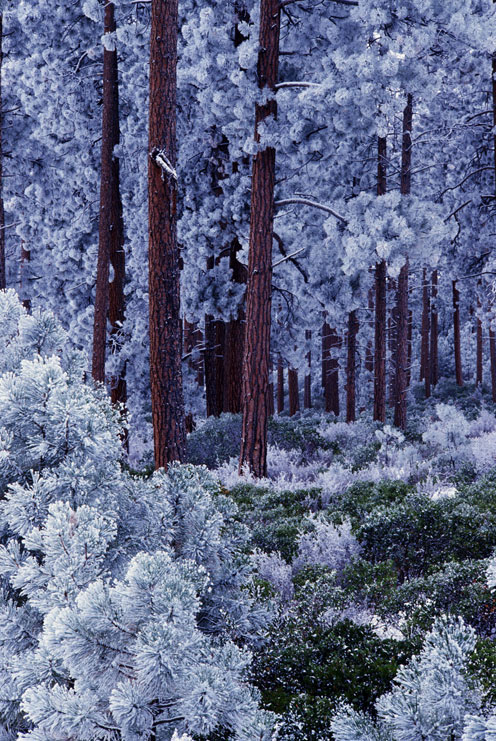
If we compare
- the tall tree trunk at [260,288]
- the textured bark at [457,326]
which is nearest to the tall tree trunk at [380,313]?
the tall tree trunk at [260,288]

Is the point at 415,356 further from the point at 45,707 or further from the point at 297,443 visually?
the point at 45,707

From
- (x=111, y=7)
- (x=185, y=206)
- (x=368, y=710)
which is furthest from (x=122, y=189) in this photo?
(x=368, y=710)

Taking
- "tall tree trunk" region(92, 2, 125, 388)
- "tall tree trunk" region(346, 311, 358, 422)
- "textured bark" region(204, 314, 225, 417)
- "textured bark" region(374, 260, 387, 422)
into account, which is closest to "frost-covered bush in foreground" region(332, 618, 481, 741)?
"tall tree trunk" region(92, 2, 125, 388)

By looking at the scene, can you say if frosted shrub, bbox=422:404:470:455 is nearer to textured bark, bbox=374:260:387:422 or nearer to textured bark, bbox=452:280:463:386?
textured bark, bbox=374:260:387:422

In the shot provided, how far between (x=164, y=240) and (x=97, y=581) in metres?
4.77

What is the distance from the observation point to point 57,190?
58.9ft

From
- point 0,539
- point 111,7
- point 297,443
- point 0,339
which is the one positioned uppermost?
point 111,7

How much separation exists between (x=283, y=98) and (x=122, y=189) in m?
6.45

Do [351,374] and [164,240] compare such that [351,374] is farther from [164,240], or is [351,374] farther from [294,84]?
[164,240]

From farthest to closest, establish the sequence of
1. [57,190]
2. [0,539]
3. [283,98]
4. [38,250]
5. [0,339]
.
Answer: [38,250]
[57,190]
[283,98]
[0,339]
[0,539]

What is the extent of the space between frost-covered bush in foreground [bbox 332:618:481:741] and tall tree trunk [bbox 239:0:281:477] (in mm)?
7070

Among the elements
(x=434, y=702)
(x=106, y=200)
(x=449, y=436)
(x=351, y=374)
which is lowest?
(x=449, y=436)

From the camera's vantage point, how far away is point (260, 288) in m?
9.36

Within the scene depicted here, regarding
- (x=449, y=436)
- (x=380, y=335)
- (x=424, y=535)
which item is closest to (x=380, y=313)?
Result: (x=380, y=335)
